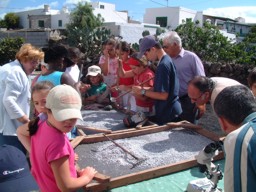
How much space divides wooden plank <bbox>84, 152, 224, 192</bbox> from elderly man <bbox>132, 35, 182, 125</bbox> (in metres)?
0.81

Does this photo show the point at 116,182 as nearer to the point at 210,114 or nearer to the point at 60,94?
the point at 60,94

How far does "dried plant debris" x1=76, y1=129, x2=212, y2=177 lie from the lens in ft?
5.71

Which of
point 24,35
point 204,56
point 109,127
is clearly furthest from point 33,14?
point 109,127

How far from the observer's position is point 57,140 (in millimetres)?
1277

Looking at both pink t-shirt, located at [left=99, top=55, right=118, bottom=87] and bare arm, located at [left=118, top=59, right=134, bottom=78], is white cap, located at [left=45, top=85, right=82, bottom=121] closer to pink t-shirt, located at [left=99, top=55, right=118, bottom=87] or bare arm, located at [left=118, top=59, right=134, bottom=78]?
bare arm, located at [left=118, top=59, right=134, bottom=78]

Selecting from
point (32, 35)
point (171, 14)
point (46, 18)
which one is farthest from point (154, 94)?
point (46, 18)

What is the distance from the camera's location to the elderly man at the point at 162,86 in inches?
94.5

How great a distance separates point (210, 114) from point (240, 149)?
5.58 meters

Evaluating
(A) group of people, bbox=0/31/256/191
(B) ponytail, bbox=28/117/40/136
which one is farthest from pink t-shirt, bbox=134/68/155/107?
(B) ponytail, bbox=28/117/40/136

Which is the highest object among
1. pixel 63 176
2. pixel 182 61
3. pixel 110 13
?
pixel 110 13

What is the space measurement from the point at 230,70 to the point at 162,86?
16.6 feet

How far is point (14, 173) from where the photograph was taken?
1.74 meters

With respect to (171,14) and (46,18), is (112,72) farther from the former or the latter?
(46,18)

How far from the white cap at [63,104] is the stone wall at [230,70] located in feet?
20.3
